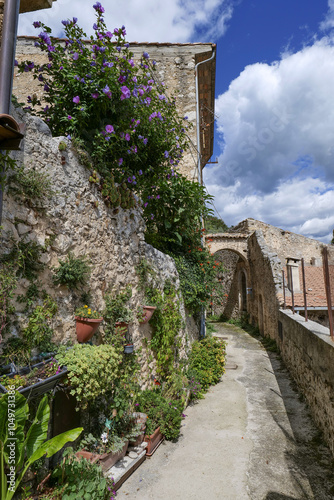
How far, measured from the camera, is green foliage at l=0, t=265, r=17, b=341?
250cm

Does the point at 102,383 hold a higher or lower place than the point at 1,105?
lower

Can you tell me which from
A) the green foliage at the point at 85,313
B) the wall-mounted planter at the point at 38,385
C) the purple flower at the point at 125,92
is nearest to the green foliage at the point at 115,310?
the green foliage at the point at 85,313

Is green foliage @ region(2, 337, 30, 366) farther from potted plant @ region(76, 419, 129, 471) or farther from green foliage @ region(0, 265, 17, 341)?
potted plant @ region(76, 419, 129, 471)

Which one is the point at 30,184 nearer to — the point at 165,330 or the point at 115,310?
the point at 115,310

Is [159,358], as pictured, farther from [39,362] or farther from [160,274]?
[39,362]

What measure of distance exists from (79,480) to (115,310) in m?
1.81

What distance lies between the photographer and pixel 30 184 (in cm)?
295

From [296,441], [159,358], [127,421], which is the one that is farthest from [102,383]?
[296,441]

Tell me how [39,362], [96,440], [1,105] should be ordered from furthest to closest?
[96,440] → [39,362] → [1,105]

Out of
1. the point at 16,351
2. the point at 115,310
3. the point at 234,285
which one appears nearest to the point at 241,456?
the point at 115,310

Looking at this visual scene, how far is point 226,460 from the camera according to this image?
4.12m

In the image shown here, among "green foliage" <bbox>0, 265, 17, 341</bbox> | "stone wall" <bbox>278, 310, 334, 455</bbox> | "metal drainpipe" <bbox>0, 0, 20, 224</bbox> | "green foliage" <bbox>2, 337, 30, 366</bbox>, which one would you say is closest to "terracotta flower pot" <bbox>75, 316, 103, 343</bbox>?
"green foliage" <bbox>2, 337, 30, 366</bbox>

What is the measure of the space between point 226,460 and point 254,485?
1.89 ft

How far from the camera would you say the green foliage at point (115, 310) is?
3922 mm
